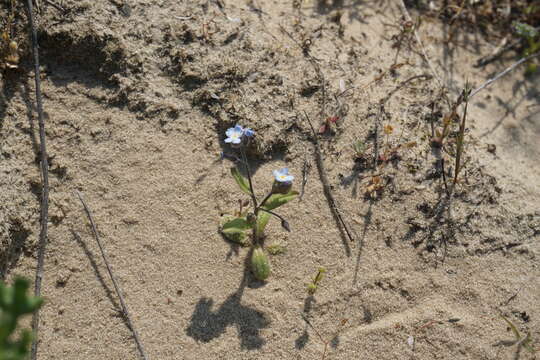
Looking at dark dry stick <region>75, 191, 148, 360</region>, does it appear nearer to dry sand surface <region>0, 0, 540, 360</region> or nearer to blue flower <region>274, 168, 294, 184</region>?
dry sand surface <region>0, 0, 540, 360</region>

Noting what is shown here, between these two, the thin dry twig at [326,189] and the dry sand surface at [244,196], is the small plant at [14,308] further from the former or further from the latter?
the thin dry twig at [326,189]

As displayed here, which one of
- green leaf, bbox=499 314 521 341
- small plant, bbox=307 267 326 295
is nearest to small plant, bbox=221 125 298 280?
small plant, bbox=307 267 326 295

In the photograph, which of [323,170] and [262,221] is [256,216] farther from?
[323,170]

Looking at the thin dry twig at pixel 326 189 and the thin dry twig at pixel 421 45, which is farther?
the thin dry twig at pixel 421 45

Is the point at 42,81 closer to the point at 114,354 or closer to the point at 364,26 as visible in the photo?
the point at 114,354

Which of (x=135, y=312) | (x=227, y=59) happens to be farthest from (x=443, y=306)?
(x=227, y=59)

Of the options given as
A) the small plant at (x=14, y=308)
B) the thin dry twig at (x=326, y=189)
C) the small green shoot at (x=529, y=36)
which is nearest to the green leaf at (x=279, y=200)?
the thin dry twig at (x=326, y=189)
